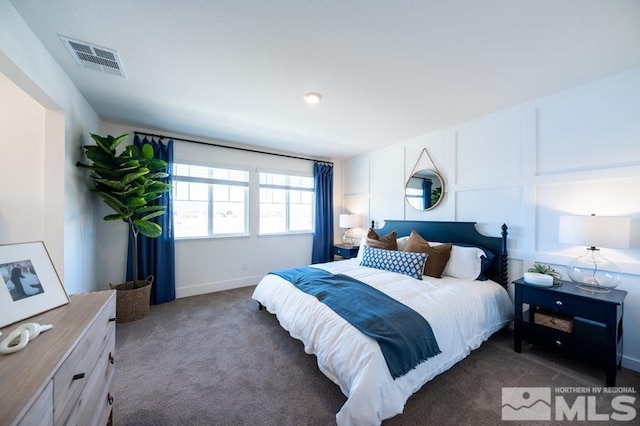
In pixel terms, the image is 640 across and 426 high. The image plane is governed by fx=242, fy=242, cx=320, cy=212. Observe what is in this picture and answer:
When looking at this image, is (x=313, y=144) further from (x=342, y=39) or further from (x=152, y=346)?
(x=152, y=346)

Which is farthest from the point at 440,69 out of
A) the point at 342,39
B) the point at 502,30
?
the point at 342,39

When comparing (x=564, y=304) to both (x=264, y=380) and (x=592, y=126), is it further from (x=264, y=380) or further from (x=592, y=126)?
(x=264, y=380)

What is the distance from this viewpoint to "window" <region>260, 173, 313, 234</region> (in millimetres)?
4465

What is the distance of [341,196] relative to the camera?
5324mm

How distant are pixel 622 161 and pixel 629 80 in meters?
0.68

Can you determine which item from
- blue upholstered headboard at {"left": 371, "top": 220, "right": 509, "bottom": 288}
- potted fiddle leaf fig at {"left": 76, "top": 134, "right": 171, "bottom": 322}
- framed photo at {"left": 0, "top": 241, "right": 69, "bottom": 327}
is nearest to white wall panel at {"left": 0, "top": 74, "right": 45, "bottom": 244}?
potted fiddle leaf fig at {"left": 76, "top": 134, "right": 171, "bottom": 322}

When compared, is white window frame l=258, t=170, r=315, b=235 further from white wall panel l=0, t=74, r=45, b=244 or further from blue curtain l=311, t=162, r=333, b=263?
white wall panel l=0, t=74, r=45, b=244

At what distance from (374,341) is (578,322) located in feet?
7.12

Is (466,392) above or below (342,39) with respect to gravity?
below

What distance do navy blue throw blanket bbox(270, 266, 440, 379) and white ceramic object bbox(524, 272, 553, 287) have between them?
1.26 meters

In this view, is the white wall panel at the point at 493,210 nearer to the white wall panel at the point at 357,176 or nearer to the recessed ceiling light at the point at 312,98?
the white wall panel at the point at 357,176

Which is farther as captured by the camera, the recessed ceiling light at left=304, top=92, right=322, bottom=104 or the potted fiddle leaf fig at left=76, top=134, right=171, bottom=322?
the potted fiddle leaf fig at left=76, top=134, right=171, bottom=322

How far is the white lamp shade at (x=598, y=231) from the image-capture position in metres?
1.84

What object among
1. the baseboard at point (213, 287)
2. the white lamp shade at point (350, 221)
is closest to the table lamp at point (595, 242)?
the white lamp shade at point (350, 221)
